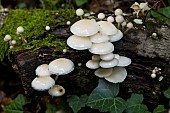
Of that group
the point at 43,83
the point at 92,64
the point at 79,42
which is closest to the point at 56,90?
the point at 43,83

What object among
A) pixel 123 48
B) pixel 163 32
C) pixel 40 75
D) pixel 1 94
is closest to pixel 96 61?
pixel 123 48

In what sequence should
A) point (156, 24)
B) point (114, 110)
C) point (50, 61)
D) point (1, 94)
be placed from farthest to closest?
point (1, 94)
point (156, 24)
point (50, 61)
point (114, 110)

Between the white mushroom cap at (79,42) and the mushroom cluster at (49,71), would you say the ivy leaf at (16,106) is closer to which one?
the mushroom cluster at (49,71)

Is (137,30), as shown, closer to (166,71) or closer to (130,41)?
(130,41)

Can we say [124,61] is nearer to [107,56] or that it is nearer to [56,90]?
[107,56]

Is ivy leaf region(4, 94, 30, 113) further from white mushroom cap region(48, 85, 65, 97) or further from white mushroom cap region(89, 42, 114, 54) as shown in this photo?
white mushroom cap region(89, 42, 114, 54)

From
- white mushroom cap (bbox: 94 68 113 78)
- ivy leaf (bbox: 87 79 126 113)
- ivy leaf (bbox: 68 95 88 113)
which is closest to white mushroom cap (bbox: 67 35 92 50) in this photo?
white mushroom cap (bbox: 94 68 113 78)

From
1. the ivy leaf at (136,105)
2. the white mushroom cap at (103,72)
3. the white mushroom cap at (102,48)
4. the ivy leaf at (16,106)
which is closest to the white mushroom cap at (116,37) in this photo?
the white mushroom cap at (102,48)
